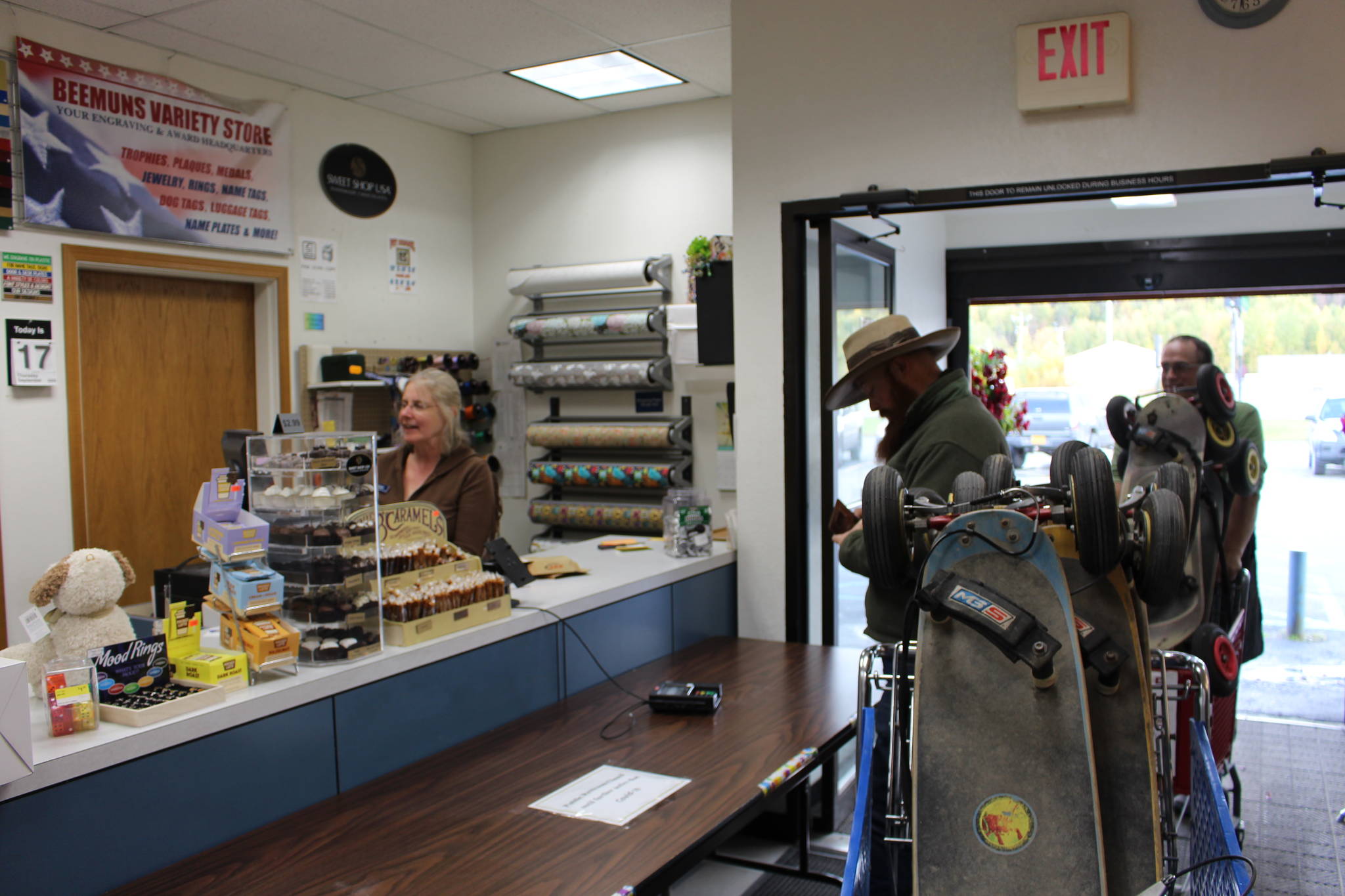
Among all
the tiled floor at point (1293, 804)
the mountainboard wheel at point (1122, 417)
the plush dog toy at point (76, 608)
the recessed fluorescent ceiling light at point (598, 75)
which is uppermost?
the recessed fluorescent ceiling light at point (598, 75)

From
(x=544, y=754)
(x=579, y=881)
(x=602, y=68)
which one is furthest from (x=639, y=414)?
(x=579, y=881)

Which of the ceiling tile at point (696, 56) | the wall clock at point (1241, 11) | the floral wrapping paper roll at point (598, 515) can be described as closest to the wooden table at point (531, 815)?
the wall clock at point (1241, 11)

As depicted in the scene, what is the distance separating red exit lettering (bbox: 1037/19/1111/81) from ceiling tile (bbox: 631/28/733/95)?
4.96 feet

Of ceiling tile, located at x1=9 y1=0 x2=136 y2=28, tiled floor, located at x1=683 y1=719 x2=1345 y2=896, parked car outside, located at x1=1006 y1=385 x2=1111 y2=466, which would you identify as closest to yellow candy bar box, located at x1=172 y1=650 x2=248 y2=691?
tiled floor, located at x1=683 y1=719 x2=1345 y2=896

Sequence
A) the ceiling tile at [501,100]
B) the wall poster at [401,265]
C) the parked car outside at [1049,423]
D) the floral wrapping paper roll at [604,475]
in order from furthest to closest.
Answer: the wall poster at [401,265]
the parked car outside at [1049,423]
the floral wrapping paper roll at [604,475]
the ceiling tile at [501,100]

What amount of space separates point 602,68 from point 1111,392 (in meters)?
3.02

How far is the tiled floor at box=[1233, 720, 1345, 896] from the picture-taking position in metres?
3.15

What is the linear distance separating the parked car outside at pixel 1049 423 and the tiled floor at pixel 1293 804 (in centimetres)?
156

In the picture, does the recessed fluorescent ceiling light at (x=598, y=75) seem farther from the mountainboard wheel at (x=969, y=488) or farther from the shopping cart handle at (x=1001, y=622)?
the shopping cart handle at (x=1001, y=622)

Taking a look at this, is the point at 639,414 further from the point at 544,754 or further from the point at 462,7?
the point at 544,754

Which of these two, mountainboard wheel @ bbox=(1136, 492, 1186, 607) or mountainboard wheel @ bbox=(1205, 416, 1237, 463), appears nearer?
mountainboard wheel @ bbox=(1136, 492, 1186, 607)

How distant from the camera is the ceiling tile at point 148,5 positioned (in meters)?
3.69

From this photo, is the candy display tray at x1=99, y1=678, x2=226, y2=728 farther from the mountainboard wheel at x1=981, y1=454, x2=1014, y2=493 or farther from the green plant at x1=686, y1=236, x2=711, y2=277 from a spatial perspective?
the green plant at x1=686, y1=236, x2=711, y2=277

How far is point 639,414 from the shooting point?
5.41m
